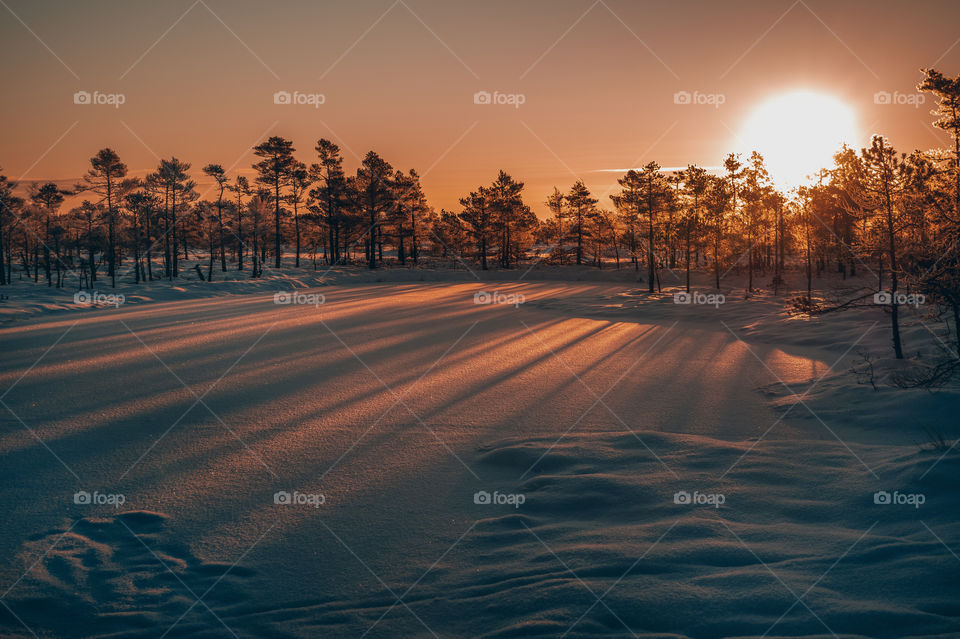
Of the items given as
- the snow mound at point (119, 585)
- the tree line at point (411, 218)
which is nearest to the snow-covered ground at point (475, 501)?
the snow mound at point (119, 585)

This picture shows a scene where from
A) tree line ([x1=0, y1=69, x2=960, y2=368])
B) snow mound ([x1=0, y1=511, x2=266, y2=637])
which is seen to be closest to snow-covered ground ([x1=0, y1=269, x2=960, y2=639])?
snow mound ([x1=0, y1=511, x2=266, y2=637])

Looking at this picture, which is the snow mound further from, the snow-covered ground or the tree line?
the tree line

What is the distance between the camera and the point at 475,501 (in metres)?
5.98

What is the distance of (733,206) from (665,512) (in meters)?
50.3

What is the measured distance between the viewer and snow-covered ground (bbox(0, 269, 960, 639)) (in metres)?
3.92

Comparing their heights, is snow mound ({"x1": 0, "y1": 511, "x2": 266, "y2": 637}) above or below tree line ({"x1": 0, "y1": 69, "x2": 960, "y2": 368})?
below

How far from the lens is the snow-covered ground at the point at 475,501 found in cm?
392

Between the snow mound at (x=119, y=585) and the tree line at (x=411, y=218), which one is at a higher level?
the tree line at (x=411, y=218)

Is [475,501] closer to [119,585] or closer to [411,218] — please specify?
[119,585]

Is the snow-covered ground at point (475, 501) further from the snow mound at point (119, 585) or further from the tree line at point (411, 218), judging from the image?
the tree line at point (411, 218)

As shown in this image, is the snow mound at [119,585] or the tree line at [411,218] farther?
the tree line at [411,218]

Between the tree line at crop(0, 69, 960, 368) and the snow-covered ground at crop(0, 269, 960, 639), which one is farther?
the tree line at crop(0, 69, 960, 368)

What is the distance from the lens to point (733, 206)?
1953 inches

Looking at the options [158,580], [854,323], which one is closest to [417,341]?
[158,580]
